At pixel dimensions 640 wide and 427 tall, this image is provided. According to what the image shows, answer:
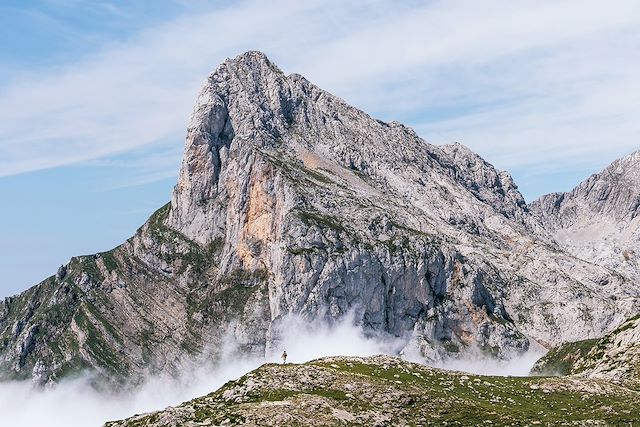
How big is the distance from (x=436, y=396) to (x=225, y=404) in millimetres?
25191

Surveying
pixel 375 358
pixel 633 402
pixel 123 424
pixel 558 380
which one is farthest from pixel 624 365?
pixel 123 424

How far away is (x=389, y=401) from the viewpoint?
100 metres

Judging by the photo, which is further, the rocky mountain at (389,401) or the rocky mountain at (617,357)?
the rocky mountain at (617,357)

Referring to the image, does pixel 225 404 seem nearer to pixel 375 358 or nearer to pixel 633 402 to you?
pixel 375 358

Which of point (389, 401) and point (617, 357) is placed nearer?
point (389, 401)

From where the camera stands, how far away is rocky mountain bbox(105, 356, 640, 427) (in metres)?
93.2

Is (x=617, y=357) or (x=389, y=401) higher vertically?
(x=389, y=401)

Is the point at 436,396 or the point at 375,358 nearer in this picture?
the point at 436,396

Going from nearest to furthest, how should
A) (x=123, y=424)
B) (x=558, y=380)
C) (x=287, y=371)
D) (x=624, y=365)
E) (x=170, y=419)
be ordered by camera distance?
(x=170, y=419) → (x=123, y=424) → (x=287, y=371) → (x=558, y=380) → (x=624, y=365)

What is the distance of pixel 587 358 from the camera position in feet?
497

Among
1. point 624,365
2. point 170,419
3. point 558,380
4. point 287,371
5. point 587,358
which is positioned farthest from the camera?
point 587,358

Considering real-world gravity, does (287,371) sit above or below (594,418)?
above

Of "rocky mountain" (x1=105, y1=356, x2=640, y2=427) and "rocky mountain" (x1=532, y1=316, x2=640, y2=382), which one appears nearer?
"rocky mountain" (x1=105, y1=356, x2=640, y2=427)

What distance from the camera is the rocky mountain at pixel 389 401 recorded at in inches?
3669
